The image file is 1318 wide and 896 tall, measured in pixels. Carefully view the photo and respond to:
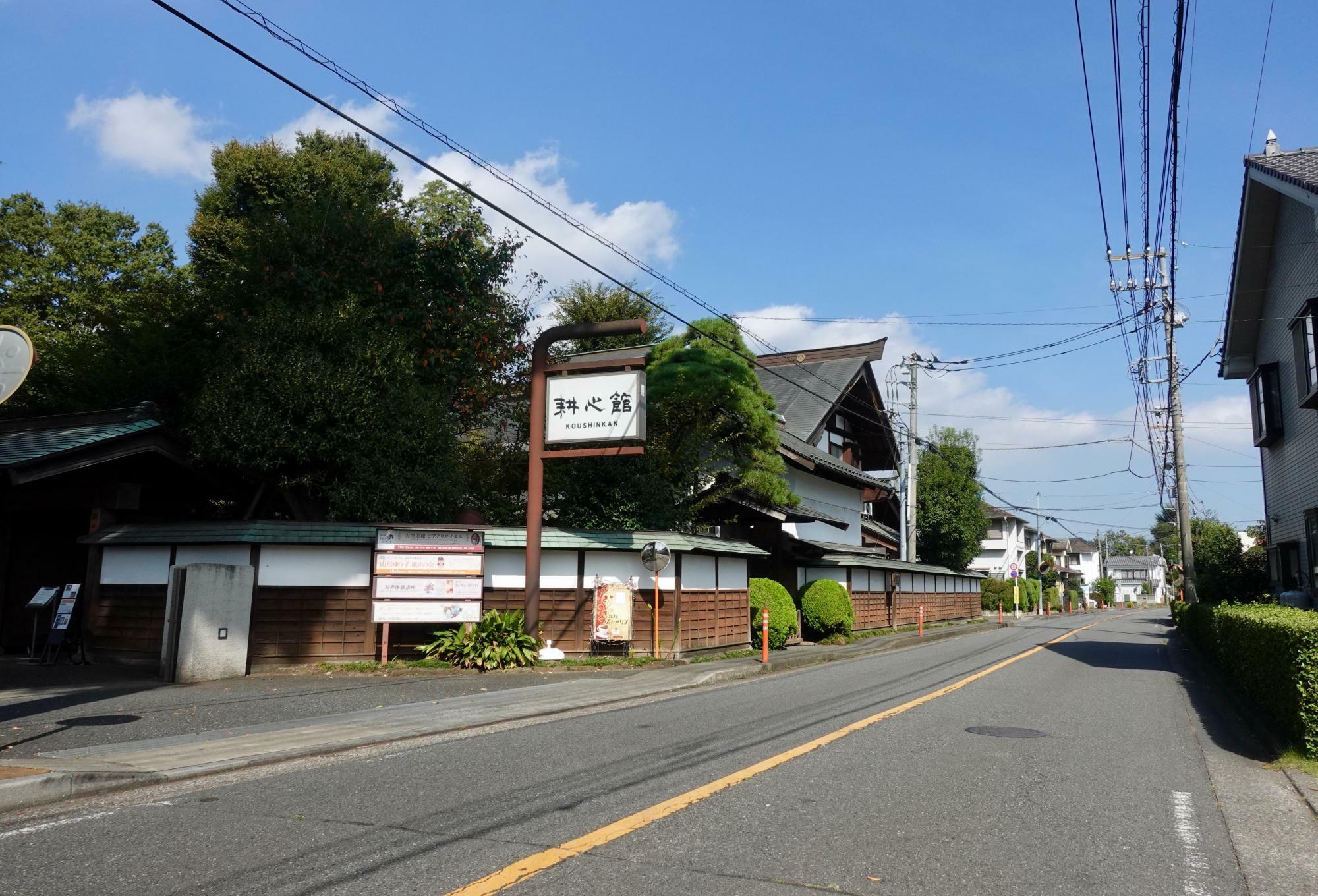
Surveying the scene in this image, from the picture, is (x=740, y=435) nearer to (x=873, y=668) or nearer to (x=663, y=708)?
(x=873, y=668)

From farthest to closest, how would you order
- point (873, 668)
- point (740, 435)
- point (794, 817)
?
point (740, 435) → point (873, 668) → point (794, 817)

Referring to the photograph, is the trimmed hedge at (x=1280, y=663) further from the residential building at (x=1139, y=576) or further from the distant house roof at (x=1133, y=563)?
the distant house roof at (x=1133, y=563)

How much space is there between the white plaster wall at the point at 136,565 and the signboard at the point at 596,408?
7424 mm

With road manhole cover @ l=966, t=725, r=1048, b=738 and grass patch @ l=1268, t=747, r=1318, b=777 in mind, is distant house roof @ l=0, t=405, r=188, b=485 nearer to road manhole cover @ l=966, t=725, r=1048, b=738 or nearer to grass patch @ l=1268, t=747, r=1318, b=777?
road manhole cover @ l=966, t=725, r=1048, b=738

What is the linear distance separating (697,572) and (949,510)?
3159 cm

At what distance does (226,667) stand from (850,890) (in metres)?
13.1

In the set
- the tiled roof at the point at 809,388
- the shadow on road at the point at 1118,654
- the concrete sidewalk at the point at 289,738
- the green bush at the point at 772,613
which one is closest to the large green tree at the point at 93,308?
the concrete sidewalk at the point at 289,738

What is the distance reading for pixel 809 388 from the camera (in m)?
36.1

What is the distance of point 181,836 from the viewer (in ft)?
17.9

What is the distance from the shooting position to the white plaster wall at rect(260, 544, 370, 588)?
51.2 ft

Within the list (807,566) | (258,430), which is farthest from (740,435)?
(258,430)

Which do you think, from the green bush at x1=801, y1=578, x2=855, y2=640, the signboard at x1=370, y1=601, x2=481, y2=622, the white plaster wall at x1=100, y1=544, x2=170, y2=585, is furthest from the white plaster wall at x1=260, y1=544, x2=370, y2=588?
the green bush at x1=801, y1=578, x2=855, y2=640

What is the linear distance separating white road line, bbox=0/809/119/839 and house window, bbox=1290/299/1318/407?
18963 millimetres

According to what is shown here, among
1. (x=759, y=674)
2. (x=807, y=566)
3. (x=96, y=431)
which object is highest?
(x=96, y=431)
